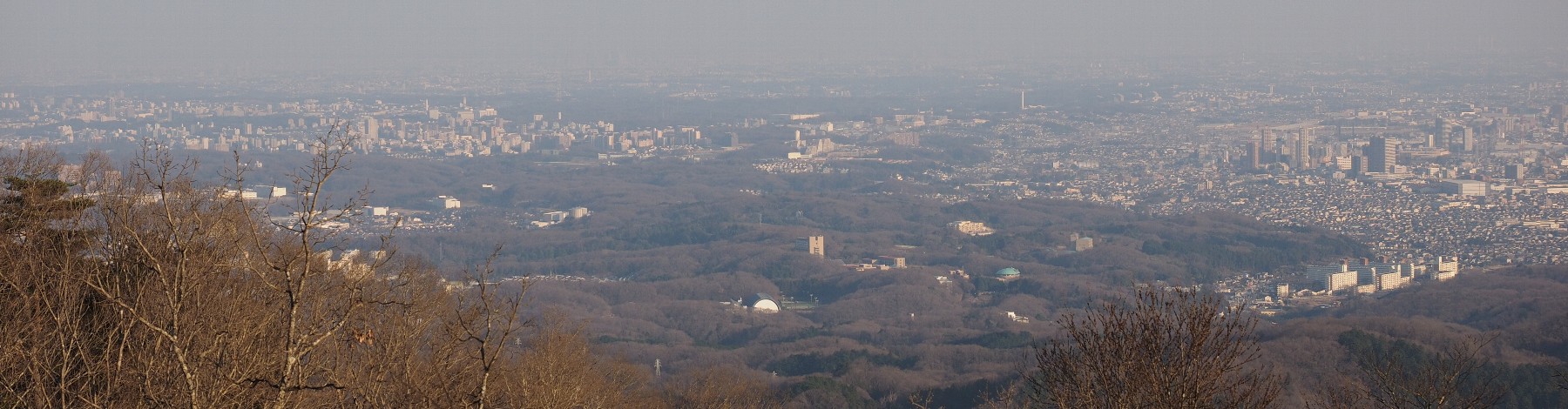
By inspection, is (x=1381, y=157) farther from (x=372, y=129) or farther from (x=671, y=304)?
(x=372, y=129)

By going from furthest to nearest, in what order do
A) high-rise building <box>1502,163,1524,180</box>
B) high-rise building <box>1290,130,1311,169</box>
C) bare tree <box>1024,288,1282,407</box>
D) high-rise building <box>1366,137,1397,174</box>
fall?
high-rise building <box>1290,130,1311,169</box> → high-rise building <box>1366,137,1397,174</box> → high-rise building <box>1502,163,1524,180</box> → bare tree <box>1024,288,1282,407</box>

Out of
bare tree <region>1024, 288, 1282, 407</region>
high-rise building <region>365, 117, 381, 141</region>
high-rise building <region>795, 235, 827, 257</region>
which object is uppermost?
bare tree <region>1024, 288, 1282, 407</region>

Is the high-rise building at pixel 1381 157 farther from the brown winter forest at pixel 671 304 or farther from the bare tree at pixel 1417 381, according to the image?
the bare tree at pixel 1417 381

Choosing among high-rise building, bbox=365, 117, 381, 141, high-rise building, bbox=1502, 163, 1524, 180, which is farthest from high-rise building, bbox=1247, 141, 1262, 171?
high-rise building, bbox=365, 117, 381, 141

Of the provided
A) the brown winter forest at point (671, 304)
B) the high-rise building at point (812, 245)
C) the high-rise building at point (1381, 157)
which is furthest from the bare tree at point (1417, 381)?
the high-rise building at point (1381, 157)

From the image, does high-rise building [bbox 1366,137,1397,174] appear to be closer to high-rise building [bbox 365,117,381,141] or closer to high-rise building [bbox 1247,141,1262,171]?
high-rise building [bbox 1247,141,1262,171]

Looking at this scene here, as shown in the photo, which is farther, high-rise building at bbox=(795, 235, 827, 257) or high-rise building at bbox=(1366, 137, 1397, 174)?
high-rise building at bbox=(1366, 137, 1397, 174)

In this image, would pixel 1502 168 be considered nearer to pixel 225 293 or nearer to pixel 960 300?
pixel 960 300
